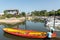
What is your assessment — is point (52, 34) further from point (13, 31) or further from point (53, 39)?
point (13, 31)

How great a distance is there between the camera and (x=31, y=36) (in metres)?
32.8

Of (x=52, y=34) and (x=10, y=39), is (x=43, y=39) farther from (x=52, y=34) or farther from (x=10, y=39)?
(x=10, y=39)

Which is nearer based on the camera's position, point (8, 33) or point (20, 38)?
point (20, 38)

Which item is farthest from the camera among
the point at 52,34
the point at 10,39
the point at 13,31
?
the point at 13,31

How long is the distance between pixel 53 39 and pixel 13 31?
31.7 feet

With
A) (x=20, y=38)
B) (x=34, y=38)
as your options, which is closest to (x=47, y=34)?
(x=34, y=38)

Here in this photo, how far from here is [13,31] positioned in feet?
117

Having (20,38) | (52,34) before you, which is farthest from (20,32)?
(52,34)

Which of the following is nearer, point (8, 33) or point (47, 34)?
point (47, 34)

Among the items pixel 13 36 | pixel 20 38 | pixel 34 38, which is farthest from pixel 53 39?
pixel 13 36

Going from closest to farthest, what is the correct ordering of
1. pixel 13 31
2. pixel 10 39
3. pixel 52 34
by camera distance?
pixel 52 34, pixel 10 39, pixel 13 31

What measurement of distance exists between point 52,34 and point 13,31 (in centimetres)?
955

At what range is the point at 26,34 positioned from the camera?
3328 cm

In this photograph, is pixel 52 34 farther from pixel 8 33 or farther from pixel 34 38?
pixel 8 33
